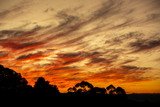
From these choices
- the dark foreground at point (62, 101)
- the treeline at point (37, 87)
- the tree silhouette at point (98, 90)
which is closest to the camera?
the dark foreground at point (62, 101)

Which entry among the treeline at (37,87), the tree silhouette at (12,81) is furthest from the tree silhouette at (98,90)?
the tree silhouette at (12,81)

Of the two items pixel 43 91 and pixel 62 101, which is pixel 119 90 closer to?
pixel 43 91

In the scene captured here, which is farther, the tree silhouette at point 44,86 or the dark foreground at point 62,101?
the tree silhouette at point 44,86

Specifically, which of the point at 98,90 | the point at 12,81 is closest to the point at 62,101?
the point at 12,81

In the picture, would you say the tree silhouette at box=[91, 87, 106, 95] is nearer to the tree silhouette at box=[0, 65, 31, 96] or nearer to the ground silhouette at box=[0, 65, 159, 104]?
the ground silhouette at box=[0, 65, 159, 104]

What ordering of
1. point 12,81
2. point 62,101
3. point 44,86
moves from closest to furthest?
point 62,101
point 12,81
point 44,86

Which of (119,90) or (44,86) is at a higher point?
(44,86)

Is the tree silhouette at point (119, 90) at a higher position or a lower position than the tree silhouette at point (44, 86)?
lower

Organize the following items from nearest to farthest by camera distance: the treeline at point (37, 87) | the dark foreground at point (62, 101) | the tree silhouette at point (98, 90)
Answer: the dark foreground at point (62, 101) → the treeline at point (37, 87) → the tree silhouette at point (98, 90)

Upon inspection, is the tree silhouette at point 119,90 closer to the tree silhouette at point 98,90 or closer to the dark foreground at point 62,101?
the tree silhouette at point 98,90

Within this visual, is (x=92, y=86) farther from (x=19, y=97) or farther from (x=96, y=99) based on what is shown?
(x=19, y=97)

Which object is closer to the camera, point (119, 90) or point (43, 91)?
point (43, 91)

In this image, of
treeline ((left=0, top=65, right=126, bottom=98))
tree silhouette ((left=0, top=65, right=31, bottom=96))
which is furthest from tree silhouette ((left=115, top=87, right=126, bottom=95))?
tree silhouette ((left=0, top=65, right=31, bottom=96))

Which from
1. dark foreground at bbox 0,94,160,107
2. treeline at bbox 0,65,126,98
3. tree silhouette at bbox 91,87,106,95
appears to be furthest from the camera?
tree silhouette at bbox 91,87,106,95
